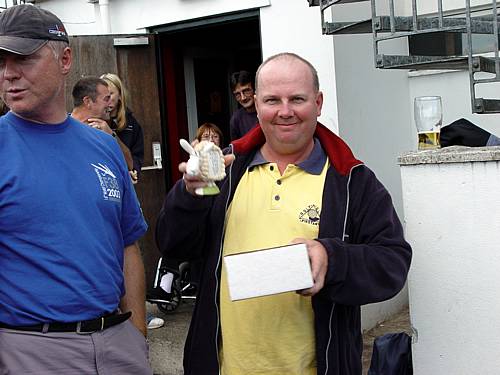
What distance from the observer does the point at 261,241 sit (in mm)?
2439

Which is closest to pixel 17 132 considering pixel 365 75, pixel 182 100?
pixel 365 75

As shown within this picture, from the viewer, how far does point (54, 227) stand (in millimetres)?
2088

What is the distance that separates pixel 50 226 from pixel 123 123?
11.0 feet

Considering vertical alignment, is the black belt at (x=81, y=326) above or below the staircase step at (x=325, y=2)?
below

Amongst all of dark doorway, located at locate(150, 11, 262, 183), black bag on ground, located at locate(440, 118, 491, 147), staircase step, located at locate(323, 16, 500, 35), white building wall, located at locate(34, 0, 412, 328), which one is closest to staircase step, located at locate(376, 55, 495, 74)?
staircase step, located at locate(323, 16, 500, 35)

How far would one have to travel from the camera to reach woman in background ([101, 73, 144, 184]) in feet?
17.3

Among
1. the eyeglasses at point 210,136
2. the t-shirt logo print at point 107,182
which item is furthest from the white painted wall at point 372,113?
the t-shirt logo print at point 107,182

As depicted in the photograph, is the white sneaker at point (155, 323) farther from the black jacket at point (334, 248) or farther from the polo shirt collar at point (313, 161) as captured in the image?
the polo shirt collar at point (313, 161)

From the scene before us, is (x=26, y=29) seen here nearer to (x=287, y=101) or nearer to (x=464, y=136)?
(x=287, y=101)

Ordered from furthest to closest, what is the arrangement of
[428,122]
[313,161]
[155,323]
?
[155,323], [428,122], [313,161]

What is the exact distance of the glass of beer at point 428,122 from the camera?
3.76 meters

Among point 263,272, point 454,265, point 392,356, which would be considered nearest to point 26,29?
point 263,272

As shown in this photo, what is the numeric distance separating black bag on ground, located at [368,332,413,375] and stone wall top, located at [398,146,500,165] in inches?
34.3

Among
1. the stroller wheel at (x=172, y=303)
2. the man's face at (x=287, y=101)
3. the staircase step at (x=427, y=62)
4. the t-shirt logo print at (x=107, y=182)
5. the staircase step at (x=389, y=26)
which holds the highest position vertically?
the staircase step at (x=389, y=26)
